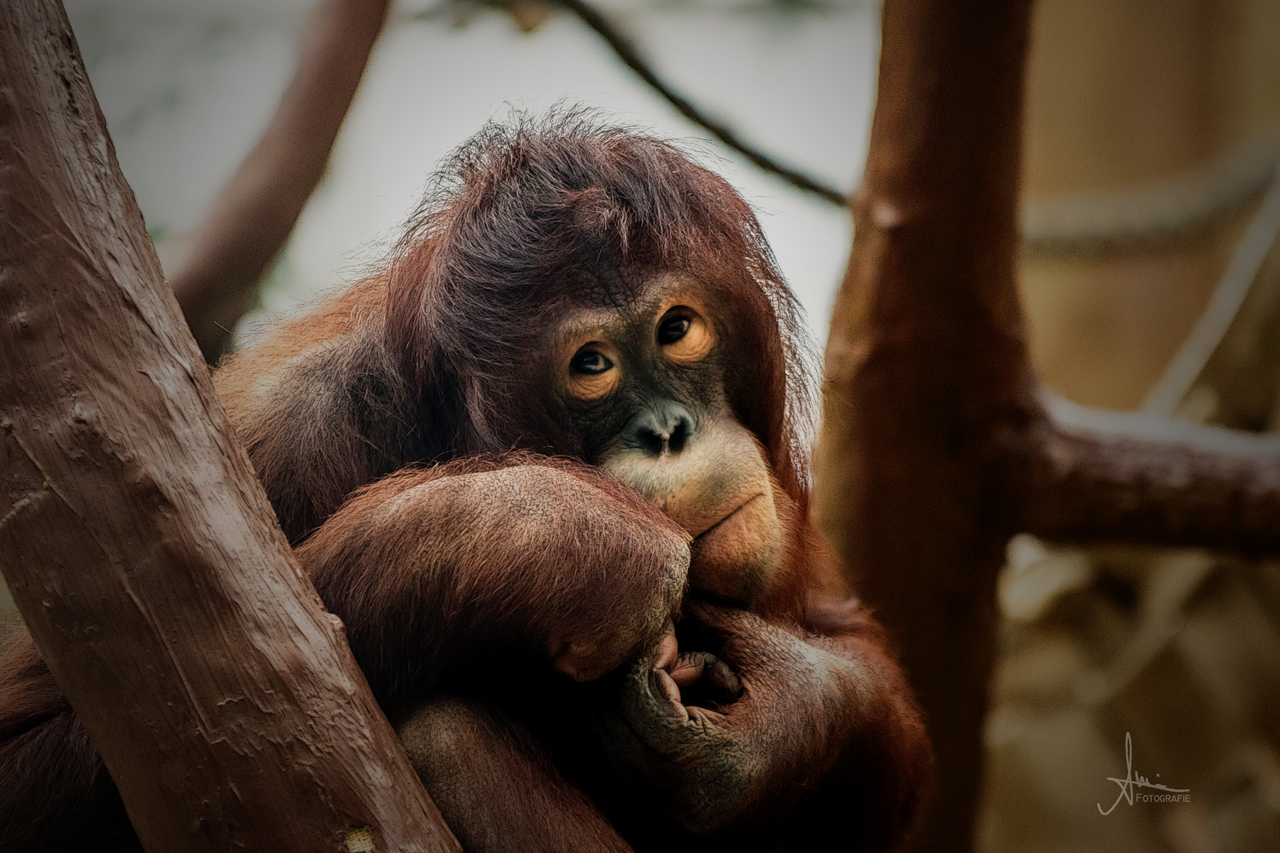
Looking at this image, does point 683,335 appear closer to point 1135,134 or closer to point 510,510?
point 510,510

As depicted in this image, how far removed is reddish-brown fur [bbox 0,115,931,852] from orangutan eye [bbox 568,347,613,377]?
0.06 metres

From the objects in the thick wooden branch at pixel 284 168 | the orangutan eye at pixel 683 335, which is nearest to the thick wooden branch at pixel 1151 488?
the orangutan eye at pixel 683 335

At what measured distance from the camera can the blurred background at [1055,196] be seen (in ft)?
5.80

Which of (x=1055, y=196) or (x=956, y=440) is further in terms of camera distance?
(x=1055, y=196)

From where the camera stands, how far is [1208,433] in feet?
10.2

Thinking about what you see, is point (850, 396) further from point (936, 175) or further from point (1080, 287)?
point (1080, 287)

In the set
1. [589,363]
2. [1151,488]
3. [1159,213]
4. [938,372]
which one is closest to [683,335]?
[589,363]

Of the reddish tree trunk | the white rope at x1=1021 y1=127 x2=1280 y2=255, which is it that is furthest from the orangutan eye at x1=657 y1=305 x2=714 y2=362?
the white rope at x1=1021 y1=127 x2=1280 y2=255

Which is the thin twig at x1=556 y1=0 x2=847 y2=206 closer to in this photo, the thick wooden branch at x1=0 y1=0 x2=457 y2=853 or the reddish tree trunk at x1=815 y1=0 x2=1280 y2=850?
the reddish tree trunk at x1=815 y1=0 x2=1280 y2=850

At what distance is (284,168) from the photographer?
1.88 metres

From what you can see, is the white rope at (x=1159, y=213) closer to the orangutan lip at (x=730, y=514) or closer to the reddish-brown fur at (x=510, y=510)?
the reddish-brown fur at (x=510, y=510)

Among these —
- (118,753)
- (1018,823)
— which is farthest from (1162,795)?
(118,753)

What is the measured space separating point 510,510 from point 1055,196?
3673 millimetres

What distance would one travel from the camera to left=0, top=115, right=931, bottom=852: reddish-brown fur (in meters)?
1.33
